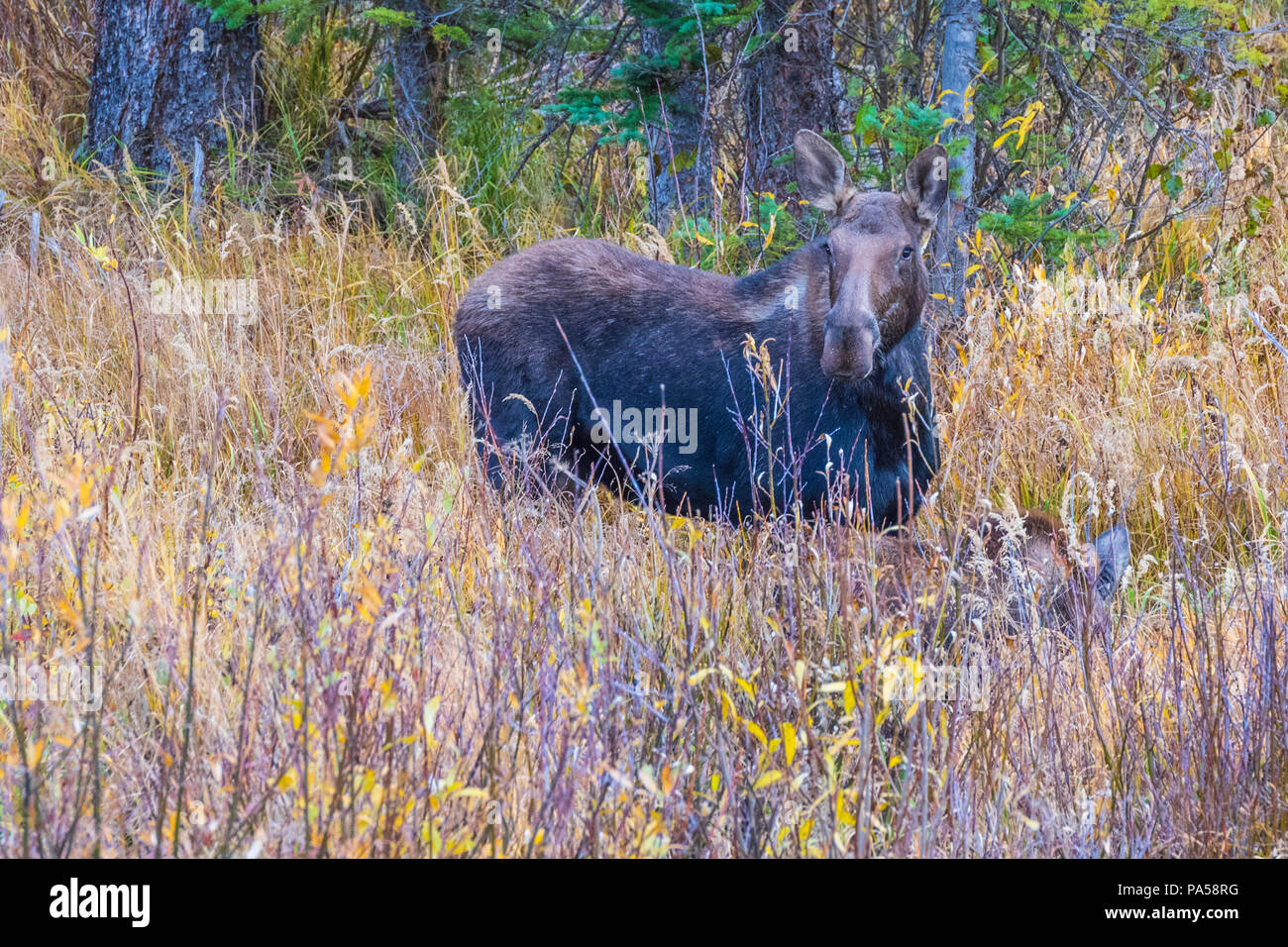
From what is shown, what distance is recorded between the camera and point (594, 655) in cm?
228

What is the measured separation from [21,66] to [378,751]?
845cm

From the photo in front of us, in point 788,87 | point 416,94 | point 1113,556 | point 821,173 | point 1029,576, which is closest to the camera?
point 1029,576

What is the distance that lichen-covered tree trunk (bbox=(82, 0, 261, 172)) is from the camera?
7.62 meters

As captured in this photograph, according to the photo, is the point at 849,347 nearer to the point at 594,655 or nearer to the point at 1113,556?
the point at 1113,556

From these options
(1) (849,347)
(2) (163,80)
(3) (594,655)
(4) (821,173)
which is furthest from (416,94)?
(3) (594,655)

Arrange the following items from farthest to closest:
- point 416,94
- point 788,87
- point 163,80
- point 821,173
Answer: point 416,94, point 163,80, point 788,87, point 821,173

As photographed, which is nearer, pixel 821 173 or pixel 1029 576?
pixel 1029 576

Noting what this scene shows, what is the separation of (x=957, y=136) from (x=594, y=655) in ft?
12.5

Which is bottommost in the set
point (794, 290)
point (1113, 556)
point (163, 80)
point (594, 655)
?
point (1113, 556)

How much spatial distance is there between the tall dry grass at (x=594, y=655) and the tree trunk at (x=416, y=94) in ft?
9.38

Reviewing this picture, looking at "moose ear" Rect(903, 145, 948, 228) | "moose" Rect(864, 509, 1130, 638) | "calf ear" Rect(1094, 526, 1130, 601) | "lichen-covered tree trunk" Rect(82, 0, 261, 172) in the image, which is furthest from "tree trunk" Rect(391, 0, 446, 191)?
"calf ear" Rect(1094, 526, 1130, 601)
